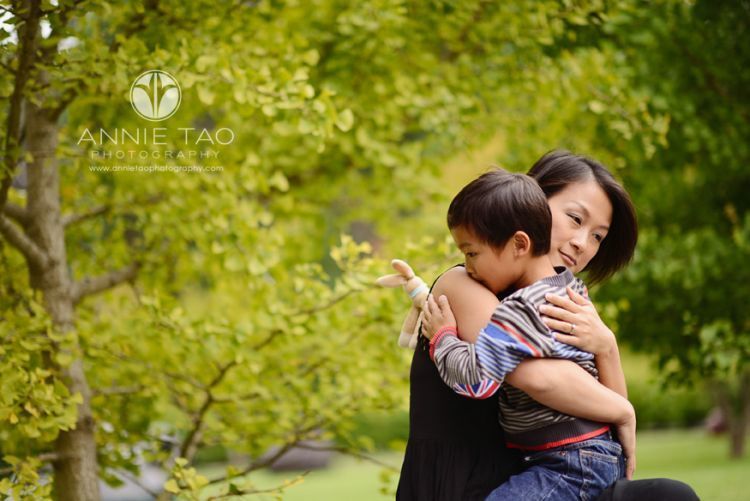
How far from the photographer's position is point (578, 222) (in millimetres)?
2342

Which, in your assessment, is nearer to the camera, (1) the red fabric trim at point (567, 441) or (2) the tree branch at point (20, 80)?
(1) the red fabric trim at point (567, 441)

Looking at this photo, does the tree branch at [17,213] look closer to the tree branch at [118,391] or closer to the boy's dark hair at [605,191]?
the tree branch at [118,391]

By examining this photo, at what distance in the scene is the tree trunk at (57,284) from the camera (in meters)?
3.55

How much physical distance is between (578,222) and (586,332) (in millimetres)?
401

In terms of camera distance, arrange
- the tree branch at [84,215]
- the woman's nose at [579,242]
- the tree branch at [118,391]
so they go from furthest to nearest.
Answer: the tree branch at [84,215], the tree branch at [118,391], the woman's nose at [579,242]

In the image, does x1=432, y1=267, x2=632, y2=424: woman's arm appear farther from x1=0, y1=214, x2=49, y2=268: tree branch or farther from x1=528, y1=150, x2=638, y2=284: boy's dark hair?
x1=0, y1=214, x2=49, y2=268: tree branch

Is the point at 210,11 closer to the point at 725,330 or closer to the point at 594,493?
the point at 594,493

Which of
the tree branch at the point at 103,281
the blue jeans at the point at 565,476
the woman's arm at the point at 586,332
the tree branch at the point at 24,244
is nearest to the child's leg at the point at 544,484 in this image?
the blue jeans at the point at 565,476

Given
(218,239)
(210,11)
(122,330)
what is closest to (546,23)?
(210,11)

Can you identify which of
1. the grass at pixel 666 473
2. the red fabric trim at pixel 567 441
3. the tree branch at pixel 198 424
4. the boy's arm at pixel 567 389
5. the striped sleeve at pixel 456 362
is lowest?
the grass at pixel 666 473

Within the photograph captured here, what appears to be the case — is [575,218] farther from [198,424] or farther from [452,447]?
[198,424]

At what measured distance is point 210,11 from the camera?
3709 mm

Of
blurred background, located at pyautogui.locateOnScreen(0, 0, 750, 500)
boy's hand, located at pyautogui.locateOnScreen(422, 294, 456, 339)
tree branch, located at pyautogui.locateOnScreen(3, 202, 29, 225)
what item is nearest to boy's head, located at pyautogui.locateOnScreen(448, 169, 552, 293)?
boy's hand, located at pyautogui.locateOnScreen(422, 294, 456, 339)

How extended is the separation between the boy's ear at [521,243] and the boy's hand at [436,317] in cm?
21
